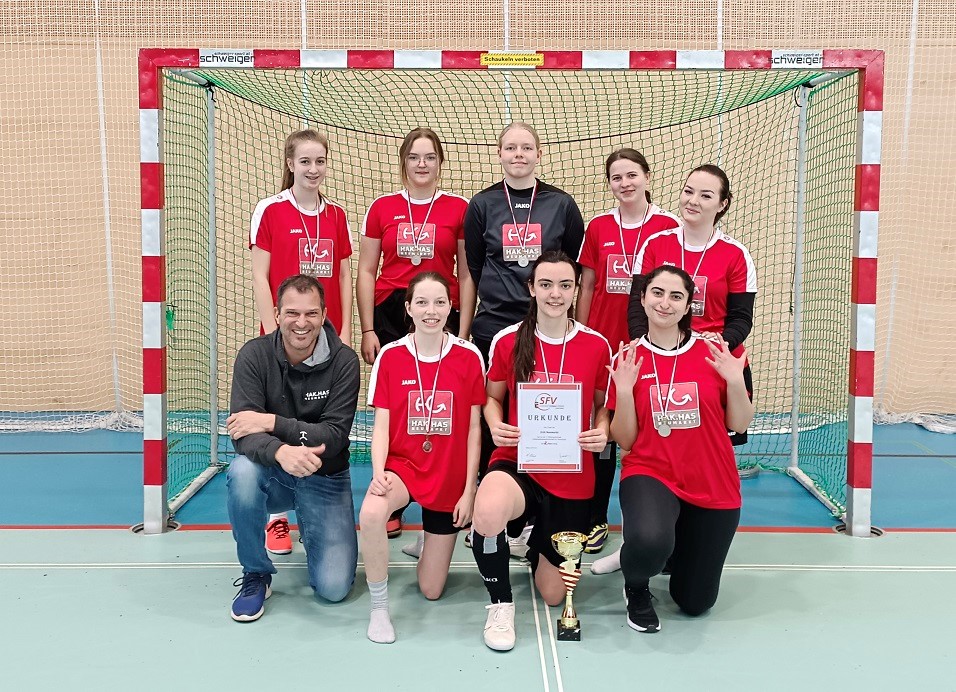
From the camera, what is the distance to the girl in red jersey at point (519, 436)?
3.04 meters

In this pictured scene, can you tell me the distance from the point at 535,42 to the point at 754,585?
13.8 feet

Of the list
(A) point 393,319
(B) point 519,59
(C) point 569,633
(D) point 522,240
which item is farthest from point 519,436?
(B) point 519,59

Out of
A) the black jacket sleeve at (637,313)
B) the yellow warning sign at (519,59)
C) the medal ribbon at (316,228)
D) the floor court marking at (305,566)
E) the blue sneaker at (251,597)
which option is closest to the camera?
the blue sneaker at (251,597)

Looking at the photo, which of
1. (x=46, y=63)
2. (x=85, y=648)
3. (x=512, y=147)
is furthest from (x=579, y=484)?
(x=46, y=63)

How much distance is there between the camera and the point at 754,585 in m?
3.48

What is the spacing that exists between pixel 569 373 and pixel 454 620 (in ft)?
3.32

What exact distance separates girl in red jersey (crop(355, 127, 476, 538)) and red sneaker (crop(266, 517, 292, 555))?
494 millimetres

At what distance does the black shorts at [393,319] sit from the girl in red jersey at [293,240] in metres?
0.15

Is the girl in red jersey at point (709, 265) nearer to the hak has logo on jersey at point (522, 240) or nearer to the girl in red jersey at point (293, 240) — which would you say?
the hak has logo on jersey at point (522, 240)

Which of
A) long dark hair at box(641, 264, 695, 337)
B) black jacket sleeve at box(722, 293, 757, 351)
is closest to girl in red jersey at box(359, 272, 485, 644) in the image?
long dark hair at box(641, 264, 695, 337)

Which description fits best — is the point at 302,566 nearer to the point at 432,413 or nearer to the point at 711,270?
the point at 432,413

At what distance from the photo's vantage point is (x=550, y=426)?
310cm

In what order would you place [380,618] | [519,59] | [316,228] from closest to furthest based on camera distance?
[380,618] → [519,59] → [316,228]

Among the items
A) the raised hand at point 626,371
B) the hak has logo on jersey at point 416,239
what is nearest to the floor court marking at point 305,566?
the raised hand at point 626,371
